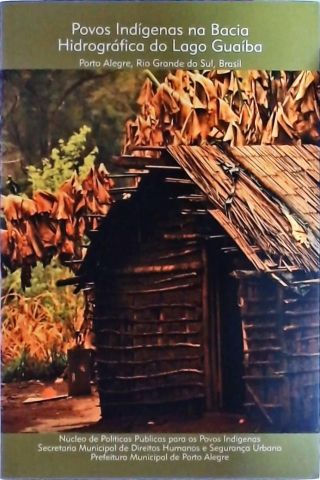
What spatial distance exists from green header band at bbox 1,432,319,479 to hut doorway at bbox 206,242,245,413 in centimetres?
3

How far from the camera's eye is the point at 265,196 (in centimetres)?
60

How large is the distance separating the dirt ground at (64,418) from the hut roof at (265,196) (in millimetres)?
134

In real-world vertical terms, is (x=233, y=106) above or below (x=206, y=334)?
above

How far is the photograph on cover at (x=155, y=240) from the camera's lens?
600 millimetres

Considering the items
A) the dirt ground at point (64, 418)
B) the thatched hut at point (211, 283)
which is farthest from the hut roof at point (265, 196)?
the dirt ground at point (64, 418)

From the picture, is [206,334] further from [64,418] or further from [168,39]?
[168,39]

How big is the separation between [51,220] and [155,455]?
20 cm

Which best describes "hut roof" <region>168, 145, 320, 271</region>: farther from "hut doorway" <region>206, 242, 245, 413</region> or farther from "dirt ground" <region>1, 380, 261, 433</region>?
"dirt ground" <region>1, 380, 261, 433</region>

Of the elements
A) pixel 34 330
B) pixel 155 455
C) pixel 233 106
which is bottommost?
pixel 155 455

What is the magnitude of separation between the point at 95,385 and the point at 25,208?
15 centimetres

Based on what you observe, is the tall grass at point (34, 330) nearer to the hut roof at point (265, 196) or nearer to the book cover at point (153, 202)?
the book cover at point (153, 202)

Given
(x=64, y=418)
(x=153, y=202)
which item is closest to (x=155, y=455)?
(x=64, y=418)

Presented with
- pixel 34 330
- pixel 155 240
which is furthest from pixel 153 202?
pixel 34 330

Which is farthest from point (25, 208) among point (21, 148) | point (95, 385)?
point (95, 385)
